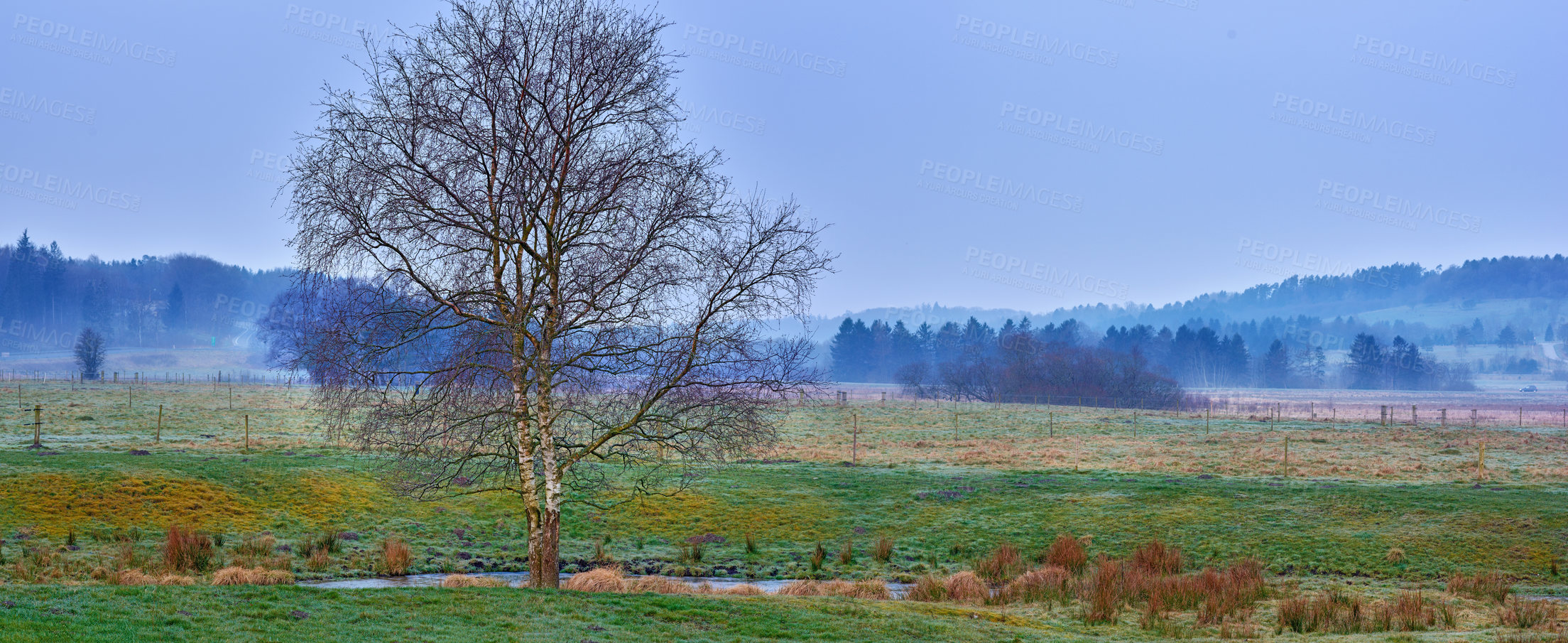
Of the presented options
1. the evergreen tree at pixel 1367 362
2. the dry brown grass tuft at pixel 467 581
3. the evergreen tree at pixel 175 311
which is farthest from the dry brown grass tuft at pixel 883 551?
the evergreen tree at pixel 175 311

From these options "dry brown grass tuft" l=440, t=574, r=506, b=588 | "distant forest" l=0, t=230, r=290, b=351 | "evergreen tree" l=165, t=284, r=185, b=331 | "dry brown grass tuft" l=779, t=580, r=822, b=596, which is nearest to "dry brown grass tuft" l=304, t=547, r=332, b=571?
"dry brown grass tuft" l=440, t=574, r=506, b=588

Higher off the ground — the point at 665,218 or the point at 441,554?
the point at 665,218

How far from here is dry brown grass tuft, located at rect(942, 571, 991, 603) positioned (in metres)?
20.4

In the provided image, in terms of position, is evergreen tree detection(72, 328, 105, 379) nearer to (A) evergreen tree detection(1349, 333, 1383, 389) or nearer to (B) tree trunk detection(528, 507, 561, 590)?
(B) tree trunk detection(528, 507, 561, 590)

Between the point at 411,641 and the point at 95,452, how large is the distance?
1069 inches

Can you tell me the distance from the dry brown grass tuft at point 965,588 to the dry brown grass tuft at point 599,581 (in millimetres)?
6899

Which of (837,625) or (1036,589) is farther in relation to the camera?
(1036,589)

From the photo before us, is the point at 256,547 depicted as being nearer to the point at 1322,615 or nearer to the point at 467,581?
the point at 467,581

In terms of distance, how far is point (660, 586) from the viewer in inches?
795

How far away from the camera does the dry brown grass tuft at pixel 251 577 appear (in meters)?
18.2

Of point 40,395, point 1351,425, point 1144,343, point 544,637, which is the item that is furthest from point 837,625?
point 1144,343

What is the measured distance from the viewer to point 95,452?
32.3 metres

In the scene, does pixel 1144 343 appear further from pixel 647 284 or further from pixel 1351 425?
pixel 647 284

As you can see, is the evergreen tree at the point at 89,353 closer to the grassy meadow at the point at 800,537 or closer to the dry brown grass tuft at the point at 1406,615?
the grassy meadow at the point at 800,537
